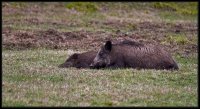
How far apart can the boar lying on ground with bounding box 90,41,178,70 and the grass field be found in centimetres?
72

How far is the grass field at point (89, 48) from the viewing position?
11891 mm

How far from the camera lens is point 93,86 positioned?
13.2 metres

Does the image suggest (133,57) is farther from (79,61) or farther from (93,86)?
(93,86)

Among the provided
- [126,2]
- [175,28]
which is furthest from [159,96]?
[126,2]

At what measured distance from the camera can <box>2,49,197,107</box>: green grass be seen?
37.5 ft

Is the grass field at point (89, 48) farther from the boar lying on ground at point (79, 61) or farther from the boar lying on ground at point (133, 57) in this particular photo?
the boar lying on ground at point (133, 57)

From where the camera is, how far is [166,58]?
56.1ft

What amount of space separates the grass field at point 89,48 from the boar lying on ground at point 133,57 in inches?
28.2

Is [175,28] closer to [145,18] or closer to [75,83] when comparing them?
[145,18]

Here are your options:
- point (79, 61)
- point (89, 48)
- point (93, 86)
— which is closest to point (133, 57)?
point (79, 61)

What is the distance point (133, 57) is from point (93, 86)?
14.0 ft

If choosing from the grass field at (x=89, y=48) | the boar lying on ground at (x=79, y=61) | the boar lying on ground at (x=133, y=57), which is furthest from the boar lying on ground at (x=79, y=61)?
the grass field at (x=89, y=48)

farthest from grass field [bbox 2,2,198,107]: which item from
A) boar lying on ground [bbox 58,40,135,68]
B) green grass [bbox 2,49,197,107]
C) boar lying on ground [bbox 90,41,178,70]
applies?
boar lying on ground [bbox 90,41,178,70]

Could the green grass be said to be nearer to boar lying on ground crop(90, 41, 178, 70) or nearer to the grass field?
the grass field
